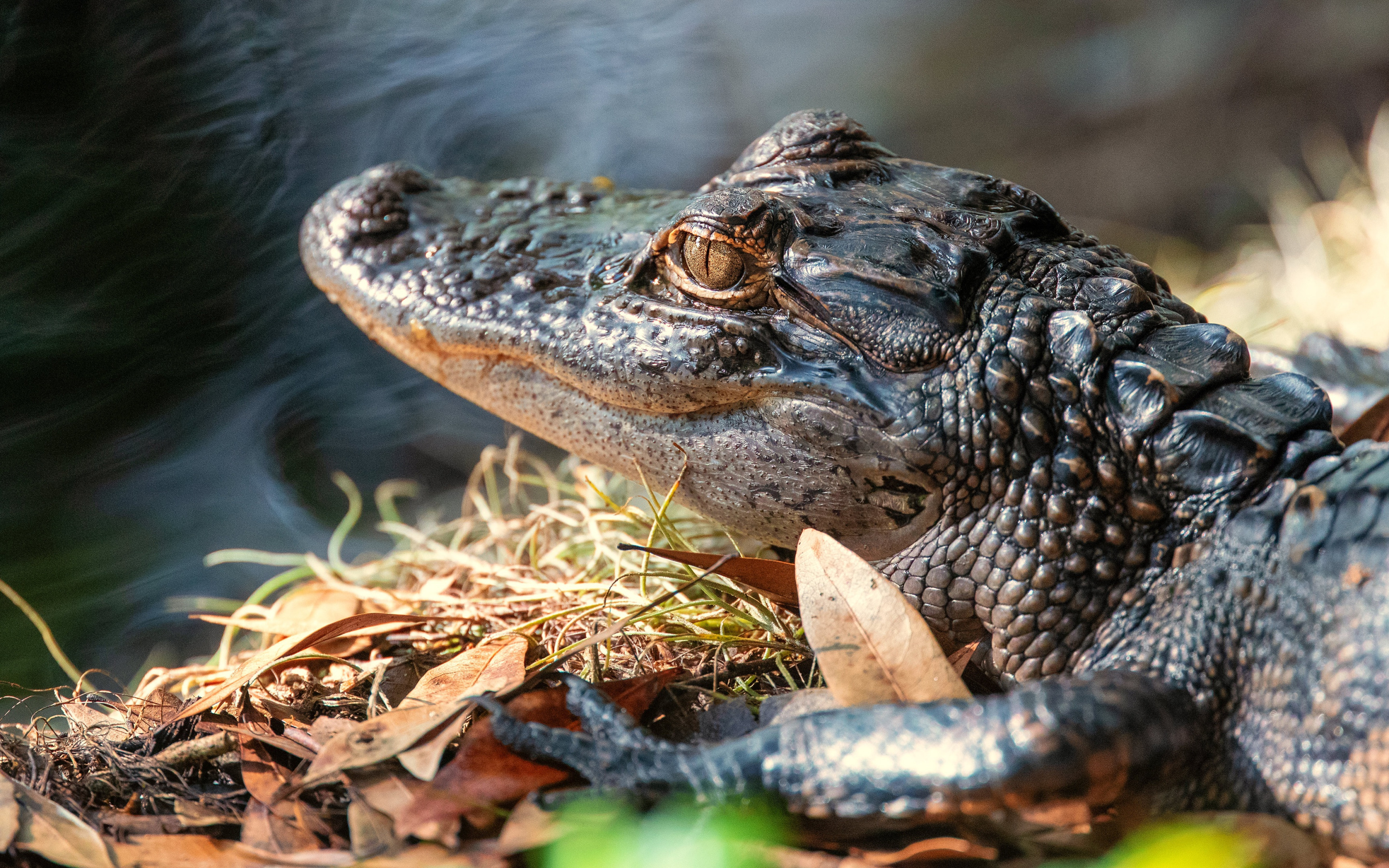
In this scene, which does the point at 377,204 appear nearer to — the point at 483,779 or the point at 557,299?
the point at 557,299

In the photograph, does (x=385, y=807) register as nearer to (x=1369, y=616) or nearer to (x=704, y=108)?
(x=1369, y=616)

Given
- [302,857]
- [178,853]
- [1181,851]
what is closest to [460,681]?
[302,857]

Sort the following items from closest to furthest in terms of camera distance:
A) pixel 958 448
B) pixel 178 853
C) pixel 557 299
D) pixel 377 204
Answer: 1. pixel 178 853
2. pixel 958 448
3. pixel 557 299
4. pixel 377 204

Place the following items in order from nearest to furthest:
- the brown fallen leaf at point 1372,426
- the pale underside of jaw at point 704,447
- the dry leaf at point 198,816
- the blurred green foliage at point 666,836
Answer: the blurred green foliage at point 666,836 < the dry leaf at point 198,816 < the pale underside of jaw at point 704,447 < the brown fallen leaf at point 1372,426

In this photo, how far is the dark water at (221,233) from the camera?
2.90 metres

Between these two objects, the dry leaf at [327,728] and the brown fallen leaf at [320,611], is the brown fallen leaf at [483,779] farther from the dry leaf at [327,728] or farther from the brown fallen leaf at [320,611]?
the brown fallen leaf at [320,611]

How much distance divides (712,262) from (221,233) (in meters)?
2.25

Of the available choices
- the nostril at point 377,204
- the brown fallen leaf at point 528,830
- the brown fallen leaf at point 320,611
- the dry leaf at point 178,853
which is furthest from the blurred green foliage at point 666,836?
the nostril at point 377,204

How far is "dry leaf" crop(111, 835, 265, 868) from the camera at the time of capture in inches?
61.5

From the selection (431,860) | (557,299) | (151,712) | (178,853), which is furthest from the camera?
(557,299)

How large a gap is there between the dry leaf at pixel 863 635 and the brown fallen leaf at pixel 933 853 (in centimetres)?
27

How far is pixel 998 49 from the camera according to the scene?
26.4 feet

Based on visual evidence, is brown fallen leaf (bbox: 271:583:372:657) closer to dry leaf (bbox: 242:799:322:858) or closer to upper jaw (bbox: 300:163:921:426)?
dry leaf (bbox: 242:799:322:858)

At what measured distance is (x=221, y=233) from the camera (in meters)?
3.36
